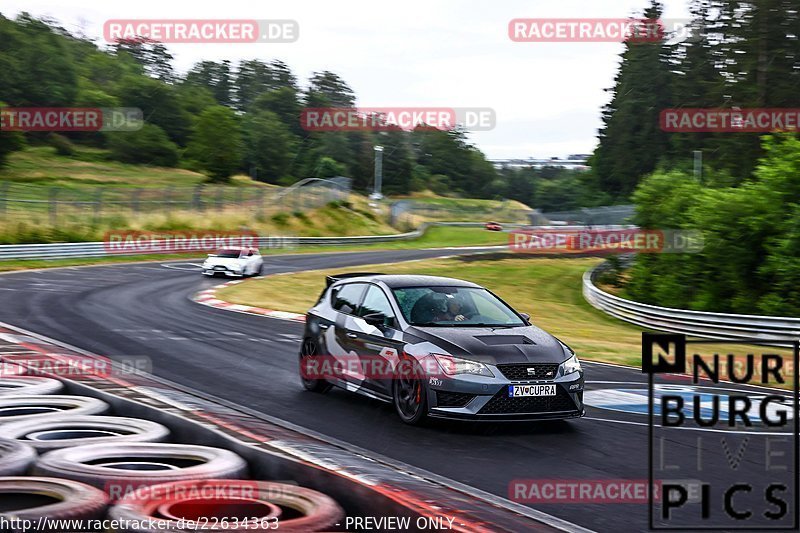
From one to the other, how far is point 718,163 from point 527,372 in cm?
5587

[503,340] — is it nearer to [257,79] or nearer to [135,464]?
[135,464]

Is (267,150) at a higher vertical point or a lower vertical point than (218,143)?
Result: higher

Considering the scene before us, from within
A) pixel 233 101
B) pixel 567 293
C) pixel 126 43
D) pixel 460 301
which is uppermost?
pixel 126 43

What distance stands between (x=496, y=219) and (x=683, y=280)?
245 ft

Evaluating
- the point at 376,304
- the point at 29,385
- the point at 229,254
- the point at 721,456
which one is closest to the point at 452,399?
the point at 376,304

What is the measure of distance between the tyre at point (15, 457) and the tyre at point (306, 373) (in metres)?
5.22

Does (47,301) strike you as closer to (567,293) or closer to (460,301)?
(460,301)

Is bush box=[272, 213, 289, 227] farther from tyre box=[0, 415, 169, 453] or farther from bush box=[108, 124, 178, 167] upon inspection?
tyre box=[0, 415, 169, 453]

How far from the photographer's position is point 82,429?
6.99 meters

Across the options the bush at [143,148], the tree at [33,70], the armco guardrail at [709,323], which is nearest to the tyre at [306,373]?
the armco guardrail at [709,323]

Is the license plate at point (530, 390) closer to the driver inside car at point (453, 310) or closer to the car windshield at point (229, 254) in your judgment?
the driver inside car at point (453, 310)

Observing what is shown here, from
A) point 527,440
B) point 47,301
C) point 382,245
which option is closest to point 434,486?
point 527,440

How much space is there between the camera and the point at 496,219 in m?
104

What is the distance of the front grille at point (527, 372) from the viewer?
8.75 metres
